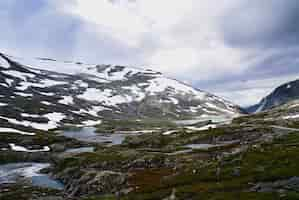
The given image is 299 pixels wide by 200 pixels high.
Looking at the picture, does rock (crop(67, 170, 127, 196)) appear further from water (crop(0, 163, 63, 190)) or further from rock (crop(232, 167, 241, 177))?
rock (crop(232, 167, 241, 177))

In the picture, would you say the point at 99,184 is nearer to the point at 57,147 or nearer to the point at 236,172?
the point at 236,172

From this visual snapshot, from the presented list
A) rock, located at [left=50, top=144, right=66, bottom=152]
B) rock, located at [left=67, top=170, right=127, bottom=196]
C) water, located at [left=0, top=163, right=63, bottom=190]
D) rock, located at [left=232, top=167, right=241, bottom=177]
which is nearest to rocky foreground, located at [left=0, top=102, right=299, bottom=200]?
rock, located at [left=67, top=170, right=127, bottom=196]

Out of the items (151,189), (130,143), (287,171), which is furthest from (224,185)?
(130,143)

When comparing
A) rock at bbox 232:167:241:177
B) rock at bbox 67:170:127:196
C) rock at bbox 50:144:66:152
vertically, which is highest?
rock at bbox 50:144:66:152

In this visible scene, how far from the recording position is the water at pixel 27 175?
8876 centimetres

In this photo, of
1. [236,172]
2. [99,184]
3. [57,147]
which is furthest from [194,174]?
[57,147]

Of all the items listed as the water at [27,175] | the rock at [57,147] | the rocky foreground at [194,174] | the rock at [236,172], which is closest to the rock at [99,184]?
the rocky foreground at [194,174]

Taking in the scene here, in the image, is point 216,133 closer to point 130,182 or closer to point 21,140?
point 130,182

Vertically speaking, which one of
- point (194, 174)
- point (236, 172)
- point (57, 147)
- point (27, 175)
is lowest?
point (194, 174)

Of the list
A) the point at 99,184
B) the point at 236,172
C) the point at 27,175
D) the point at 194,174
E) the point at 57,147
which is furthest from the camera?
the point at 57,147

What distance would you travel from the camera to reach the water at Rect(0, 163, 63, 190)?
88.8m

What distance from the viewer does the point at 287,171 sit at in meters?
50.8

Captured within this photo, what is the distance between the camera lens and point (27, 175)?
102m

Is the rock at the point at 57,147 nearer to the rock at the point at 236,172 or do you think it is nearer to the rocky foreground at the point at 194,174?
the rocky foreground at the point at 194,174
